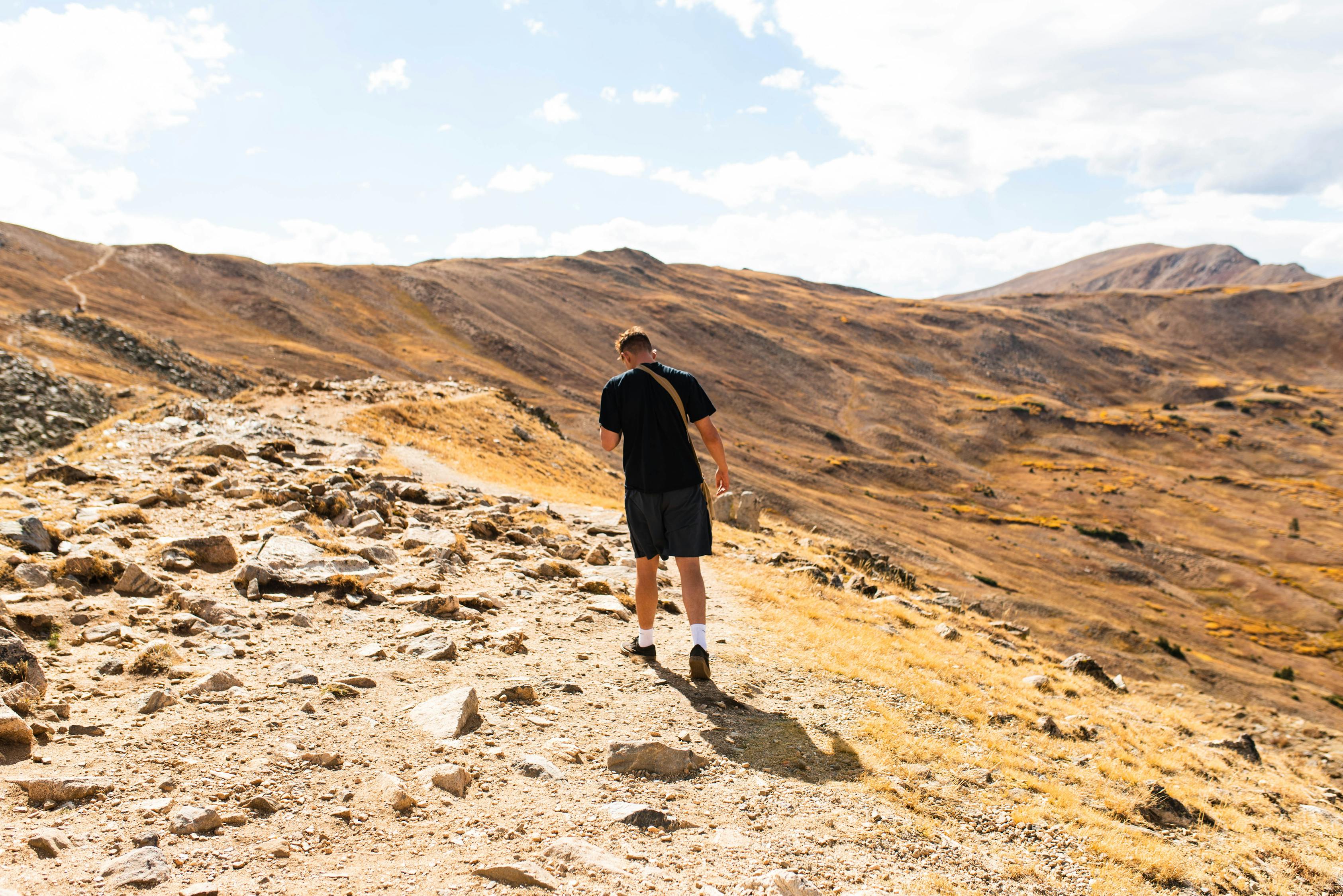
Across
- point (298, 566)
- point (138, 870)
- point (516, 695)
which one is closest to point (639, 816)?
point (516, 695)

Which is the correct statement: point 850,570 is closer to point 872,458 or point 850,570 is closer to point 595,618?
point 595,618

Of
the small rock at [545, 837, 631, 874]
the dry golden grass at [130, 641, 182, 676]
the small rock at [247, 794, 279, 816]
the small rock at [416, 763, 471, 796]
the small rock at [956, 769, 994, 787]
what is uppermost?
the dry golden grass at [130, 641, 182, 676]

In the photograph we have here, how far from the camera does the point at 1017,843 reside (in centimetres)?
547

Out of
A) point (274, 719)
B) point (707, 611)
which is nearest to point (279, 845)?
point (274, 719)

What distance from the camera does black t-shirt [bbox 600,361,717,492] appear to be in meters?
6.80

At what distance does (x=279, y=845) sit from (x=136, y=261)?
87802 millimetres

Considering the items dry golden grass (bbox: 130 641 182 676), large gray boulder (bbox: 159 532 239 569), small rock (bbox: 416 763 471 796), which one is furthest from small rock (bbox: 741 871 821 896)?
large gray boulder (bbox: 159 532 239 569)

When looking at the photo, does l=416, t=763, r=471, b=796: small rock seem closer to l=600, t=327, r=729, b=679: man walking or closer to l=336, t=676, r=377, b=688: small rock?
l=336, t=676, r=377, b=688: small rock

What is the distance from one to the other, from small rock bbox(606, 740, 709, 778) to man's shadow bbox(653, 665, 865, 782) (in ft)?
1.44

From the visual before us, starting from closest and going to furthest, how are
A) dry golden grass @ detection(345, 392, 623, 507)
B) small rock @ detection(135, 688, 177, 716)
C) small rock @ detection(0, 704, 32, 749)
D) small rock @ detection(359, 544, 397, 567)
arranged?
small rock @ detection(0, 704, 32, 749), small rock @ detection(135, 688, 177, 716), small rock @ detection(359, 544, 397, 567), dry golden grass @ detection(345, 392, 623, 507)

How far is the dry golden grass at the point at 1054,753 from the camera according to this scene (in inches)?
233

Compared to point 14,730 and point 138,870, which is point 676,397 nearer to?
point 138,870

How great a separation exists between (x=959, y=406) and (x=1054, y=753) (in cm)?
10112

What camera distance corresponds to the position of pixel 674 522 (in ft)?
22.6
